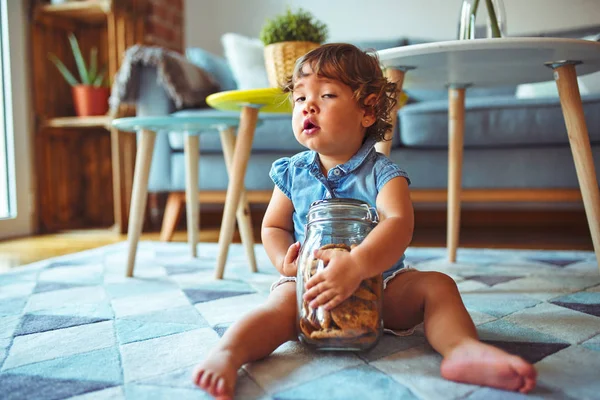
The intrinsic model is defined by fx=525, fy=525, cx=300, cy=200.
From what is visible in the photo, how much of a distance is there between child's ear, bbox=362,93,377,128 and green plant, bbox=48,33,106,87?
171 centimetres

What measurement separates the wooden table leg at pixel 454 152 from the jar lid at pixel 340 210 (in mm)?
750

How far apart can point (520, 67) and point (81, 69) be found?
1.75m

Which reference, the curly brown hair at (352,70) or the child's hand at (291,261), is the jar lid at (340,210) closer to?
the child's hand at (291,261)

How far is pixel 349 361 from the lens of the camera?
64 centimetres

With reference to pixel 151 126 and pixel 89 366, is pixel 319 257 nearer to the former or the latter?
pixel 89 366

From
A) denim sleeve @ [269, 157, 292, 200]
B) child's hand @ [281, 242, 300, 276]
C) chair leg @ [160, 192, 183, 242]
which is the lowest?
chair leg @ [160, 192, 183, 242]

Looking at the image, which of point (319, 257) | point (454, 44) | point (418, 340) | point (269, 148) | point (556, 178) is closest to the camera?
point (319, 257)

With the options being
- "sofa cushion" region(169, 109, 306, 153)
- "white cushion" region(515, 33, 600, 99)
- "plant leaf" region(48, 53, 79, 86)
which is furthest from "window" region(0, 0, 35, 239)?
"white cushion" region(515, 33, 600, 99)

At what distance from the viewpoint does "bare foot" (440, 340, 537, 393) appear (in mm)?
531

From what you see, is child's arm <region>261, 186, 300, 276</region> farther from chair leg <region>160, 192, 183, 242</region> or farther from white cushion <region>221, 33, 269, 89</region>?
white cushion <region>221, 33, 269, 89</region>

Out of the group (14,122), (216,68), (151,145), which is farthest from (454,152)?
(14,122)

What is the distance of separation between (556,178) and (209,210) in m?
1.49

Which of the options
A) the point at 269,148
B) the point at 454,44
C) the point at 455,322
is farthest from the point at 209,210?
the point at 455,322

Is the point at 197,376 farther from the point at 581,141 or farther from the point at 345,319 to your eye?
the point at 581,141
